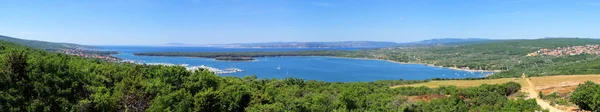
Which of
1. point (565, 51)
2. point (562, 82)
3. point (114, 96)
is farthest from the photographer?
point (565, 51)

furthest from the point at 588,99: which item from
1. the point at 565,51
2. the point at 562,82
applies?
the point at 565,51

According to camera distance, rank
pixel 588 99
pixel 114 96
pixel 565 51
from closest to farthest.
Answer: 1. pixel 114 96
2. pixel 588 99
3. pixel 565 51

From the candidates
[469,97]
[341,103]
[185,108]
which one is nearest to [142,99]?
[185,108]

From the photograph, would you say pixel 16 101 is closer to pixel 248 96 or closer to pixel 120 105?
pixel 120 105

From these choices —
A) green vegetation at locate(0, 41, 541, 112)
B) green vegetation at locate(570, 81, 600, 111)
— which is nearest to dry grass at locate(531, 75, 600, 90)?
green vegetation at locate(570, 81, 600, 111)

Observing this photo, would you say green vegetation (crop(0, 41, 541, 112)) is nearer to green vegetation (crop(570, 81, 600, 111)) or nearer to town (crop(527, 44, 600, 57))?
green vegetation (crop(570, 81, 600, 111))

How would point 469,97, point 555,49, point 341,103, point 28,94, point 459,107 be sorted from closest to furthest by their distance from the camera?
point 28,94
point 341,103
point 459,107
point 469,97
point 555,49

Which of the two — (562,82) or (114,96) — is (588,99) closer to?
(114,96)

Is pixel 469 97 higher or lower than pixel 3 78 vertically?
lower

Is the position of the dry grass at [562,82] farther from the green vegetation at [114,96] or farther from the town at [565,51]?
the town at [565,51]

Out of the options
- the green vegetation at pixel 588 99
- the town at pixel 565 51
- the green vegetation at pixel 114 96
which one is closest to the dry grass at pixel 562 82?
the green vegetation at pixel 588 99

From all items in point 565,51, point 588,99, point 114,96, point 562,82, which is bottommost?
point 565,51
